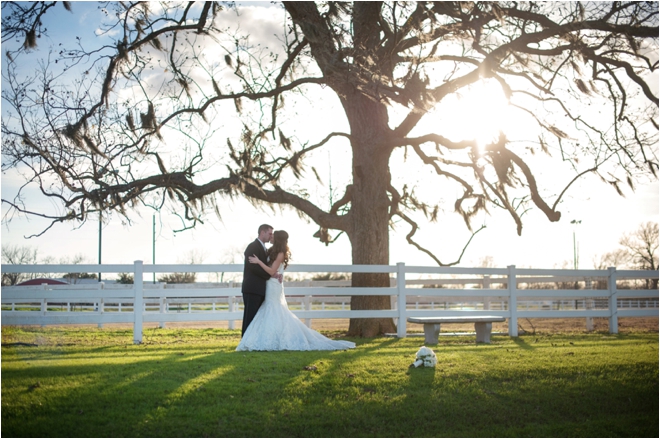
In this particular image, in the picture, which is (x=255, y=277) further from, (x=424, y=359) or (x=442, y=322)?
(x=442, y=322)

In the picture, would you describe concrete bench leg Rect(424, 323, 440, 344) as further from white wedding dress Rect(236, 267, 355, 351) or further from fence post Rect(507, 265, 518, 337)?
fence post Rect(507, 265, 518, 337)

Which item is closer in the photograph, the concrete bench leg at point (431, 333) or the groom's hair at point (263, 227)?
the groom's hair at point (263, 227)

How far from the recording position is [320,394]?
23.4 feet

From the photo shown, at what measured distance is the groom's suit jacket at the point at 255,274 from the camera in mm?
9992

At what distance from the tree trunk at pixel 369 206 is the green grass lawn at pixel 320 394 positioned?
3.89 metres

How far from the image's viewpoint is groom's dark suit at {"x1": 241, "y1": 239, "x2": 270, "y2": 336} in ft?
32.8

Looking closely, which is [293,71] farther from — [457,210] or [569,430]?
[569,430]

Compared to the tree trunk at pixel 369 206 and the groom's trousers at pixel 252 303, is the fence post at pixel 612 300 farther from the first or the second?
the groom's trousers at pixel 252 303

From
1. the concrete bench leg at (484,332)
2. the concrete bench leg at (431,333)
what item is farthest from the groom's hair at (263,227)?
the concrete bench leg at (484,332)

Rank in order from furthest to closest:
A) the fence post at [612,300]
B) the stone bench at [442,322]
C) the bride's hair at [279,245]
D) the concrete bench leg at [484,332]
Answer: the fence post at [612,300], the concrete bench leg at [484,332], the stone bench at [442,322], the bride's hair at [279,245]

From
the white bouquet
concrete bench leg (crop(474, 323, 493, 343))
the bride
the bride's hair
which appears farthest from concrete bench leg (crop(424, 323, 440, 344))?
the bride's hair

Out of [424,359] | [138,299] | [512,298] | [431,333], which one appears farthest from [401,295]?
[138,299]

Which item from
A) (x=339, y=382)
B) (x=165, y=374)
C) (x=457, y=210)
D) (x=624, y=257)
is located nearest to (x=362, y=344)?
(x=339, y=382)

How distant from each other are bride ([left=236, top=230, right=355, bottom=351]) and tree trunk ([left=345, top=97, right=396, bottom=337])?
3.41 meters
